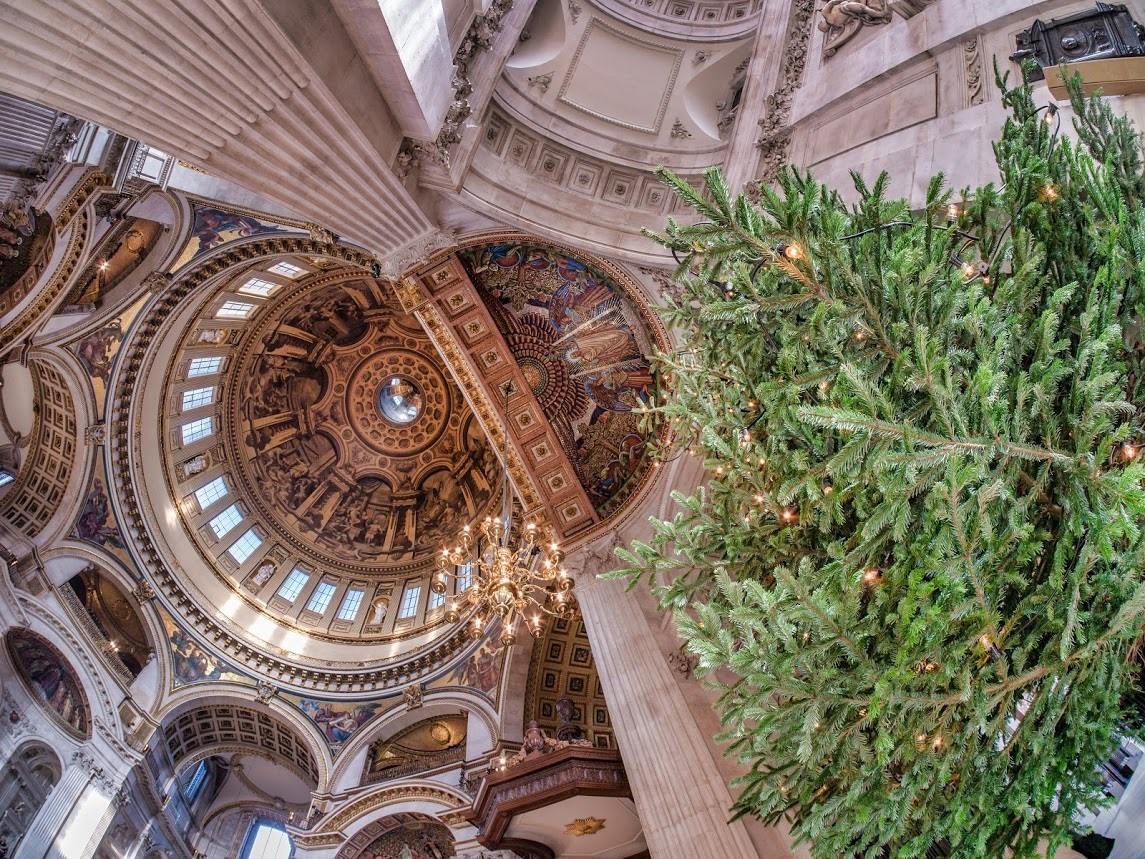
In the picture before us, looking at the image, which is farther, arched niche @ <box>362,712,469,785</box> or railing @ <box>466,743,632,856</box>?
arched niche @ <box>362,712,469,785</box>

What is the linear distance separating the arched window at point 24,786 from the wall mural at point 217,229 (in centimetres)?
782

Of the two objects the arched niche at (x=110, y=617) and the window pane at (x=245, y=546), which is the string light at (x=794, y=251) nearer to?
the arched niche at (x=110, y=617)

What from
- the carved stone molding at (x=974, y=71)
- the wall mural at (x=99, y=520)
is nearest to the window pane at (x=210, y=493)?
the wall mural at (x=99, y=520)

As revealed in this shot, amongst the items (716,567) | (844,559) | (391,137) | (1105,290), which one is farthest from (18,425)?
(1105,290)

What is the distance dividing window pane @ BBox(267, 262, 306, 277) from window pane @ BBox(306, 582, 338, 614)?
6.98 meters

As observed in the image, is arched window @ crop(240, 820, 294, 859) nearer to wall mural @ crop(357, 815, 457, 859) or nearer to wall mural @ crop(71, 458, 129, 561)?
wall mural @ crop(357, 815, 457, 859)

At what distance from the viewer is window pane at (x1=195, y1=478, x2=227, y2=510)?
15305mm

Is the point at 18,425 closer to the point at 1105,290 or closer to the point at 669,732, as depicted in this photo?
the point at 669,732

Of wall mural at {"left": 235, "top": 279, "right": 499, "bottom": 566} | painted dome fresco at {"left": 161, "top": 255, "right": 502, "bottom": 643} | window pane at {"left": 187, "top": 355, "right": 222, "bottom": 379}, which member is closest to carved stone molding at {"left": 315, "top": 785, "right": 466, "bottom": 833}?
painted dome fresco at {"left": 161, "top": 255, "right": 502, "bottom": 643}

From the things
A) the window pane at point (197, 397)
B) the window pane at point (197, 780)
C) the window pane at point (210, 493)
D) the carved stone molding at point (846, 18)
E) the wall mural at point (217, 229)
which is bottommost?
the window pane at point (197, 780)

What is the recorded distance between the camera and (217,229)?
38.6 feet

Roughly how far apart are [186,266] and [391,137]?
5879 millimetres

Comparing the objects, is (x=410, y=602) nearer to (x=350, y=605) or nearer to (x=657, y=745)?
(x=350, y=605)

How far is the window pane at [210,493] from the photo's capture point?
1530cm
